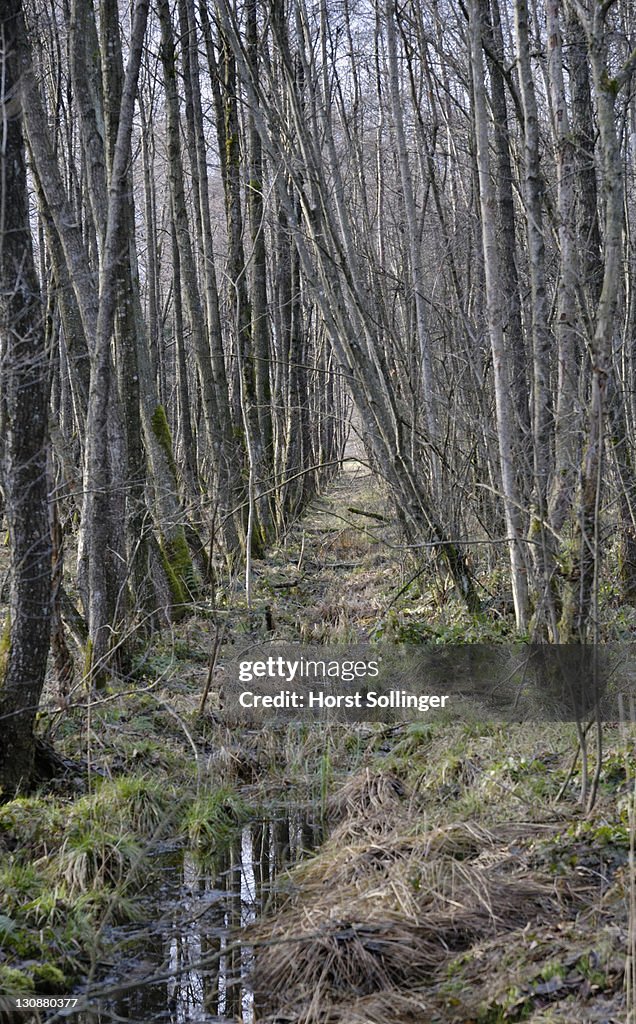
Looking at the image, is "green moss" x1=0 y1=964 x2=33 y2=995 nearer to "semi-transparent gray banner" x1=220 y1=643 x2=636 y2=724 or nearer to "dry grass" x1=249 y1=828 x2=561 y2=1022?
"dry grass" x1=249 y1=828 x2=561 y2=1022

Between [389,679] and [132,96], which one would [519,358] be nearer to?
[389,679]

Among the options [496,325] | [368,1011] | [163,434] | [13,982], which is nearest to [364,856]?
[368,1011]

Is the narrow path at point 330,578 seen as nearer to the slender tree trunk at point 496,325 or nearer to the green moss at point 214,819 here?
the slender tree trunk at point 496,325

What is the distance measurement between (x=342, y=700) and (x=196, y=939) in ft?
11.1

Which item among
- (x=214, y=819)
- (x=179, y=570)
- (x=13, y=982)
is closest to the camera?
(x=13, y=982)

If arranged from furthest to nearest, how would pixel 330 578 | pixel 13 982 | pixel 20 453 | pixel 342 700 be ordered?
pixel 330 578, pixel 342 700, pixel 20 453, pixel 13 982

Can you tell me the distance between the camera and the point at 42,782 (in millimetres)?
5820

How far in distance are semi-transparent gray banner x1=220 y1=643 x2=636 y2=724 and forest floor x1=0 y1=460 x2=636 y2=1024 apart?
21 centimetres

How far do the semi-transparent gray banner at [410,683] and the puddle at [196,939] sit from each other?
5.65 ft

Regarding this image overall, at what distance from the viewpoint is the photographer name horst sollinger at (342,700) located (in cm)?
770

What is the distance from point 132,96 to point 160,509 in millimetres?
4317

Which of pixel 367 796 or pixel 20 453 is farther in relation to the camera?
pixel 367 796

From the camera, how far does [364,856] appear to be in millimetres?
5086

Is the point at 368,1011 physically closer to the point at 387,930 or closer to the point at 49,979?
the point at 387,930
